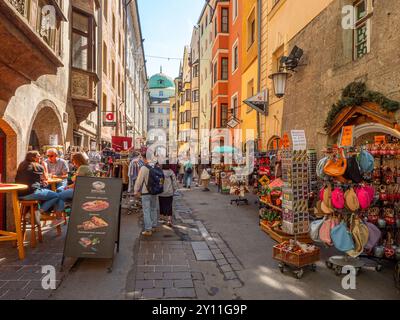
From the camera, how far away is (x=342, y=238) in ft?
17.0

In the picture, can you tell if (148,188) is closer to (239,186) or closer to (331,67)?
(331,67)

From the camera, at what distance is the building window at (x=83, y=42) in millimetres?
11875

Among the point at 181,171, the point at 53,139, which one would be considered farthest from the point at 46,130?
the point at 181,171

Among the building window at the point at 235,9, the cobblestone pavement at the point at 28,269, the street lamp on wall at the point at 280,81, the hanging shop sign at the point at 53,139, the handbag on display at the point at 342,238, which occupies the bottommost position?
the cobblestone pavement at the point at 28,269

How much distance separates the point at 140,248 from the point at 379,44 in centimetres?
589

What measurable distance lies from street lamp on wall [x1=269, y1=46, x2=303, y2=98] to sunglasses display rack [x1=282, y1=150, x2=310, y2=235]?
504 centimetres

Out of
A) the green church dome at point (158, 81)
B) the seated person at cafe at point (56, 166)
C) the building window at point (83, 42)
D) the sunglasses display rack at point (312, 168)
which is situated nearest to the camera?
the sunglasses display rack at point (312, 168)

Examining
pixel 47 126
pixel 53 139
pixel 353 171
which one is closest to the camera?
pixel 353 171

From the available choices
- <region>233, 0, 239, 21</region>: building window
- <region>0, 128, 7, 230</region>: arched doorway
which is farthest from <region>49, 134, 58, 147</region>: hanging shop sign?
<region>233, 0, 239, 21</region>: building window

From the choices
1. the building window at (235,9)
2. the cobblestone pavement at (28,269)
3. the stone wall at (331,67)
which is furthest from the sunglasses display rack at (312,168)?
the building window at (235,9)

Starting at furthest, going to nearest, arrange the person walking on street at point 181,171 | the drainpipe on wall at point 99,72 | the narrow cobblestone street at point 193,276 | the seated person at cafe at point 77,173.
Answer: the person walking on street at point 181,171, the drainpipe on wall at point 99,72, the seated person at cafe at point 77,173, the narrow cobblestone street at point 193,276

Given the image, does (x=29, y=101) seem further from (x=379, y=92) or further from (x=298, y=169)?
(x=379, y=92)

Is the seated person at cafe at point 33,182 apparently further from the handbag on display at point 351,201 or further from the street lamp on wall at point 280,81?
the street lamp on wall at point 280,81

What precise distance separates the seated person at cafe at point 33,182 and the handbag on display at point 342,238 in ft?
16.2
